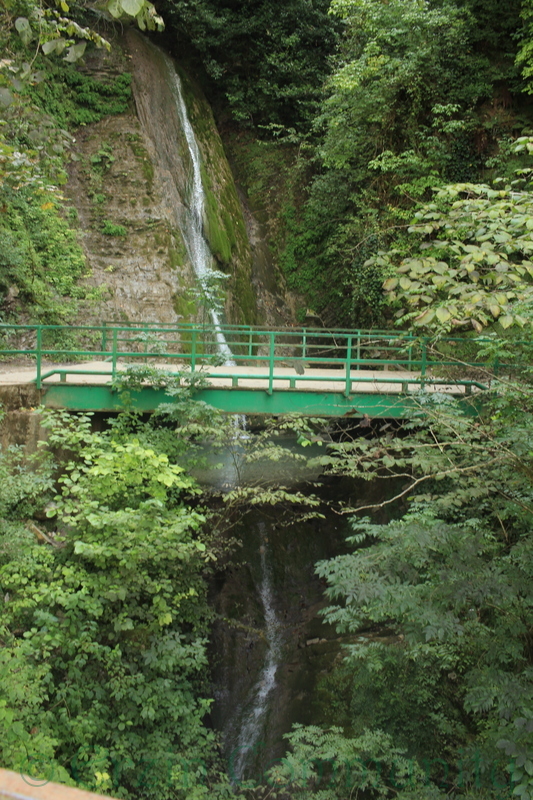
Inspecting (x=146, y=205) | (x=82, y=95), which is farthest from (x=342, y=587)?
(x=82, y=95)

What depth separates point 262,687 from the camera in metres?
7.66

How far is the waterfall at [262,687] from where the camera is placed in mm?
6652

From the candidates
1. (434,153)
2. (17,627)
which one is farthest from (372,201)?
(17,627)

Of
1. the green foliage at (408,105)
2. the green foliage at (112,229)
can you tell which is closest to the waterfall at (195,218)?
the green foliage at (112,229)

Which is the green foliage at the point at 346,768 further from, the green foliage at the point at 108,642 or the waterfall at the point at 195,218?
the waterfall at the point at 195,218

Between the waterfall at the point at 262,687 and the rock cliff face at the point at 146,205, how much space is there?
7.26 m

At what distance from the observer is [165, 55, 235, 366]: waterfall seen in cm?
1472

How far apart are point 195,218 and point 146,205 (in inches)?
58.1

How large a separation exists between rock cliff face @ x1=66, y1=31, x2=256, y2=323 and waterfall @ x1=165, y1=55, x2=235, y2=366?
0.20 meters

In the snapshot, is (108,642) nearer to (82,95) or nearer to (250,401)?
(250,401)

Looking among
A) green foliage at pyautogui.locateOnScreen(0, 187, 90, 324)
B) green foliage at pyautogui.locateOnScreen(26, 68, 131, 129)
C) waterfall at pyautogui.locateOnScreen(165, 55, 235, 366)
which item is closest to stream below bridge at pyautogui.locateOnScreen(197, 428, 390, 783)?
waterfall at pyautogui.locateOnScreen(165, 55, 235, 366)

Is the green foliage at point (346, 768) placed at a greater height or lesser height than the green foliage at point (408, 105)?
lesser

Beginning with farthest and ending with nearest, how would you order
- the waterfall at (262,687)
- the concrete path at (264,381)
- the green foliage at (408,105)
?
1. the green foliage at (408,105)
2. the concrete path at (264,381)
3. the waterfall at (262,687)

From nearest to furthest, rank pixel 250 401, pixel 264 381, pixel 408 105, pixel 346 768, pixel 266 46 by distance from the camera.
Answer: pixel 346 768, pixel 250 401, pixel 264 381, pixel 408 105, pixel 266 46
